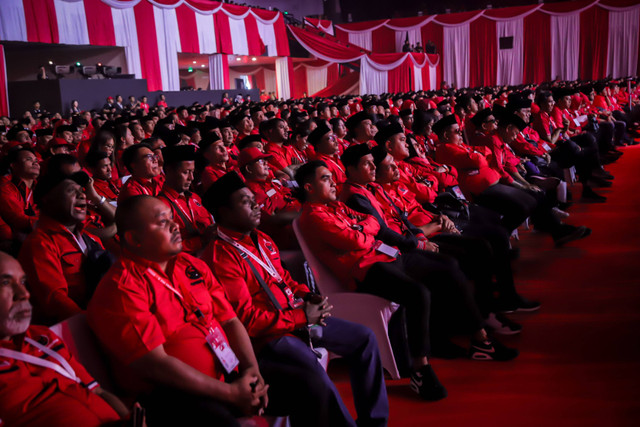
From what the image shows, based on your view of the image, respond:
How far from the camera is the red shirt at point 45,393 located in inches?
51.4

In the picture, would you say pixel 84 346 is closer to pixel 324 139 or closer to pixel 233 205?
pixel 233 205

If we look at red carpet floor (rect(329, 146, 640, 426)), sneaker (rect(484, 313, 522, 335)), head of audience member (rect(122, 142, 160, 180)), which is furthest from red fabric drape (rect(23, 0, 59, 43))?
sneaker (rect(484, 313, 522, 335))

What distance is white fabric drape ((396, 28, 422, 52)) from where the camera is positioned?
2364cm

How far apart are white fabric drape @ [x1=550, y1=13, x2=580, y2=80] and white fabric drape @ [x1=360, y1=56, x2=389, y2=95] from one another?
7.51 meters

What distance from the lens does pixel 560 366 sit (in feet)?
8.63

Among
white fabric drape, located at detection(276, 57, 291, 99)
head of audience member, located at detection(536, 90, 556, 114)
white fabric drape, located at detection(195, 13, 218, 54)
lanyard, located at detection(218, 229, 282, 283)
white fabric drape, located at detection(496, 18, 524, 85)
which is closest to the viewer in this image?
lanyard, located at detection(218, 229, 282, 283)

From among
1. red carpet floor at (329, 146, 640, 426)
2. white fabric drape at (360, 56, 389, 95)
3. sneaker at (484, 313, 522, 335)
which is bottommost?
red carpet floor at (329, 146, 640, 426)

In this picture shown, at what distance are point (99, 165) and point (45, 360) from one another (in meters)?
2.56

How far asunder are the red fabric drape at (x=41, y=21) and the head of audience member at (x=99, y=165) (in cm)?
943

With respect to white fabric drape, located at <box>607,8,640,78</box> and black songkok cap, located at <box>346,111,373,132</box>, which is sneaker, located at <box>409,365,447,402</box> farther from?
white fabric drape, located at <box>607,8,640,78</box>

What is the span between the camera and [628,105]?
1145cm

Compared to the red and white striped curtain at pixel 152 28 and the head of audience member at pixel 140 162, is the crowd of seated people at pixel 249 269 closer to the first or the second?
the head of audience member at pixel 140 162

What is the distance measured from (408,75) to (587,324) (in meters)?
16.8

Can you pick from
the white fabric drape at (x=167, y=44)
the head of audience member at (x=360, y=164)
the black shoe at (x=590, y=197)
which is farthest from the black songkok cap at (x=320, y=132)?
the white fabric drape at (x=167, y=44)
